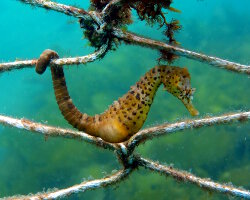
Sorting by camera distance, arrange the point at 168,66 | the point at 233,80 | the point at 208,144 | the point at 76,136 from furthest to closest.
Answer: the point at 233,80 < the point at 208,144 < the point at 76,136 < the point at 168,66

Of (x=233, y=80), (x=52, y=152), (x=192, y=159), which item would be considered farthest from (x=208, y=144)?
(x=52, y=152)

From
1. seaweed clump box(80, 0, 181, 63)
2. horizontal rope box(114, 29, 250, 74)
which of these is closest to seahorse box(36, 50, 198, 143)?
seaweed clump box(80, 0, 181, 63)

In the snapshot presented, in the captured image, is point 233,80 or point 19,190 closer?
point 19,190

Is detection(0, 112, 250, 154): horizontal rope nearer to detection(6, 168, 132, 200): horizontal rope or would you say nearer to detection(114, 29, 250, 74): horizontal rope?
detection(6, 168, 132, 200): horizontal rope

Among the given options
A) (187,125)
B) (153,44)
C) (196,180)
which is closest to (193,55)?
(153,44)

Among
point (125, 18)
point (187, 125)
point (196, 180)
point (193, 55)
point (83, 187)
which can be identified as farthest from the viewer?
point (83, 187)

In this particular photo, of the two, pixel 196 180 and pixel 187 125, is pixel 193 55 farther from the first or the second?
pixel 196 180

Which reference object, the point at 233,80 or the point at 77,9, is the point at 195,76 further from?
the point at 77,9
